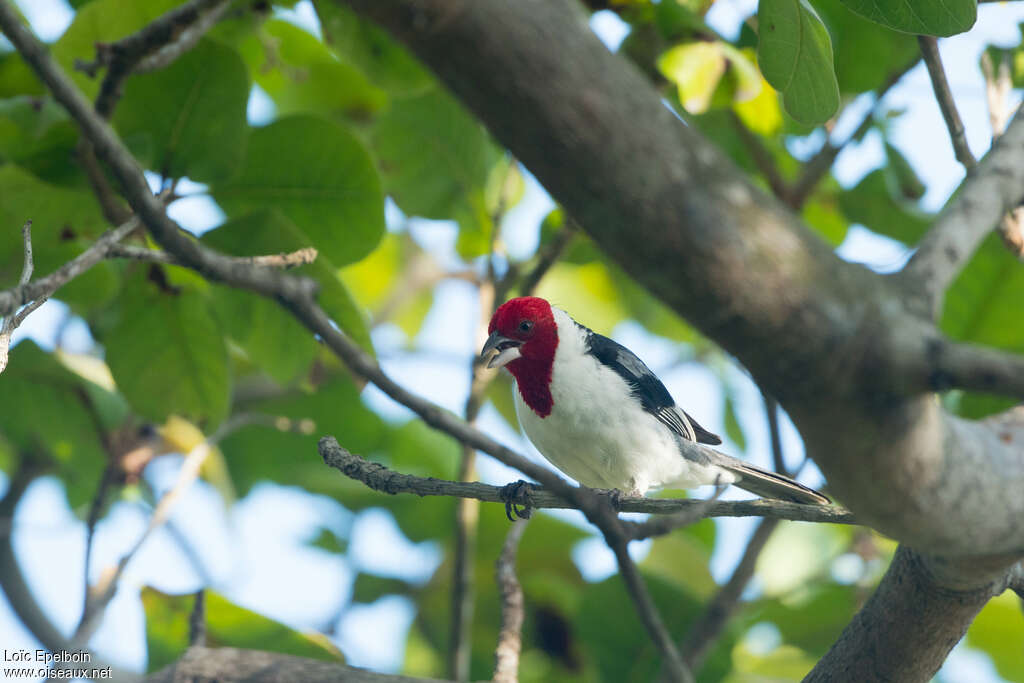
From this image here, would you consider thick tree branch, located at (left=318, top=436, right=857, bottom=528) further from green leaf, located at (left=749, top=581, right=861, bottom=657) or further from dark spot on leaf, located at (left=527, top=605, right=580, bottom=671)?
dark spot on leaf, located at (left=527, top=605, right=580, bottom=671)

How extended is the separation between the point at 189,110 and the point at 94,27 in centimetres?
Answer: 45

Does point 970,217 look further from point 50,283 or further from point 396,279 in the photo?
point 396,279

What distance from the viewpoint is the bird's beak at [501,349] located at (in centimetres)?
356

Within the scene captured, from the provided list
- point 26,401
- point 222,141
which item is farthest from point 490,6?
point 26,401

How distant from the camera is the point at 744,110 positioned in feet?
13.5

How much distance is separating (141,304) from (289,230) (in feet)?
2.70

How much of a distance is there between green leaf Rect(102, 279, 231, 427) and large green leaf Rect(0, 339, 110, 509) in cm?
47

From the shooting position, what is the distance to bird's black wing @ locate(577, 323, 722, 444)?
355 cm

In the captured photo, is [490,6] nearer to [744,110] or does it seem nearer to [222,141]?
[222,141]

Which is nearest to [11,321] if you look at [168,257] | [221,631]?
[168,257]

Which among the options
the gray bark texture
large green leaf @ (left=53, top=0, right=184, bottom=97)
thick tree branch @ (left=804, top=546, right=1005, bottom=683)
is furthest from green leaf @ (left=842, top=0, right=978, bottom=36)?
large green leaf @ (left=53, top=0, right=184, bottom=97)

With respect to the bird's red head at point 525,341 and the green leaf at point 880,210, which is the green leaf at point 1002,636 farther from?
the bird's red head at point 525,341

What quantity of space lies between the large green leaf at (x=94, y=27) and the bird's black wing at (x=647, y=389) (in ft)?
6.64

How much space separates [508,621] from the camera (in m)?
2.88
